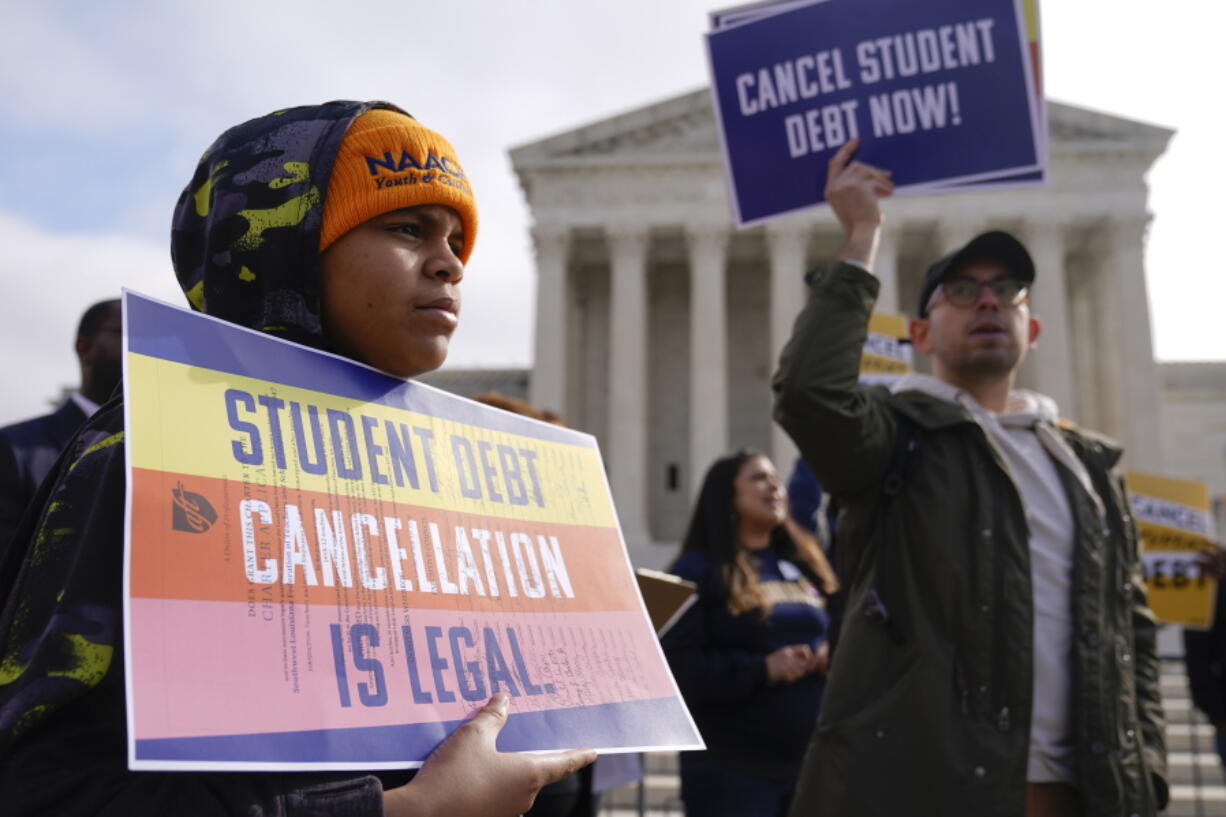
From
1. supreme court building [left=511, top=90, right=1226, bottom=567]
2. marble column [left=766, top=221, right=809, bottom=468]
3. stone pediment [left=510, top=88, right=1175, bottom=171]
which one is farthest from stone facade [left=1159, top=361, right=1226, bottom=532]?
marble column [left=766, top=221, right=809, bottom=468]

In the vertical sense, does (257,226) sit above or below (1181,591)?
above

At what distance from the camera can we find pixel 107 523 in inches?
48.5

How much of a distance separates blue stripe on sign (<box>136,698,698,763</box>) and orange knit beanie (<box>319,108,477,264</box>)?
0.75 metres

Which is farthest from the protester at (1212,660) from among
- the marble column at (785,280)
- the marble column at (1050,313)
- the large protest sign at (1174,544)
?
the marble column at (1050,313)

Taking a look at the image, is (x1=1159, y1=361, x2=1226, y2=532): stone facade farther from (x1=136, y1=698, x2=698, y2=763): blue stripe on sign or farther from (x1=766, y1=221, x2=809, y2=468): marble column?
(x1=136, y1=698, x2=698, y2=763): blue stripe on sign

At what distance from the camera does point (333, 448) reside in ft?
4.81

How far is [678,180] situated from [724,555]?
2946 centimetres

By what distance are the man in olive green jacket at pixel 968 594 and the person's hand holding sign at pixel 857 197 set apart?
1cm

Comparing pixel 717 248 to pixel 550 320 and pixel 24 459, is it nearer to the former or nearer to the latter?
pixel 550 320

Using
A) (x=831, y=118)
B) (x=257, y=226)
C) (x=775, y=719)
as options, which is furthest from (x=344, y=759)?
(x=775, y=719)

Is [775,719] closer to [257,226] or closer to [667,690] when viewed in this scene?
[667,690]

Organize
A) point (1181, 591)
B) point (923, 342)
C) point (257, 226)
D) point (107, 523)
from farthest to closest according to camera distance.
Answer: point (1181, 591) < point (923, 342) < point (257, 226) < point (107, 523)

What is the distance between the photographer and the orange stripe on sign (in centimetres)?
121

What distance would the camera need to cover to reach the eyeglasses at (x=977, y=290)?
3416 mm
